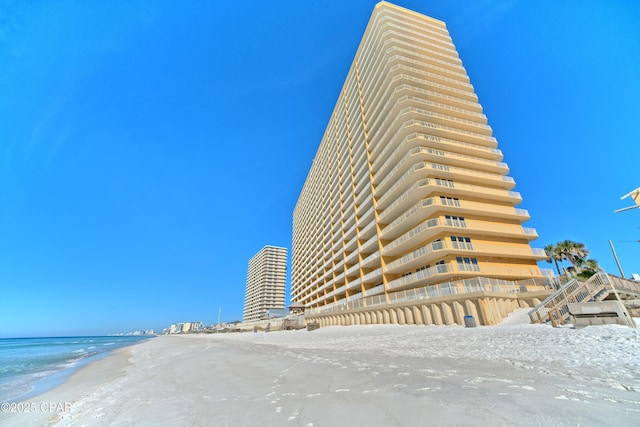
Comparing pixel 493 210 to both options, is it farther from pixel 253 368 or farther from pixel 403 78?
pixel 253 368

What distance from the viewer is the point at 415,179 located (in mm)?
27359

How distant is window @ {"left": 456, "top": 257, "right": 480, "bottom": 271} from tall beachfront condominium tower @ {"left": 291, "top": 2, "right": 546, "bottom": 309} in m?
0.09

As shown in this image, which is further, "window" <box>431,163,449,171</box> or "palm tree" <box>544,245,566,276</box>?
"palm tree" <box>544,245,566,276</box>

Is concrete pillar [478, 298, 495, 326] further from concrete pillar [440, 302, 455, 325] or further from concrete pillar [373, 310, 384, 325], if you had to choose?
concrete pillar [373, 310, 384, 325]

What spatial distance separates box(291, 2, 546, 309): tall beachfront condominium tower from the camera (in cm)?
2472

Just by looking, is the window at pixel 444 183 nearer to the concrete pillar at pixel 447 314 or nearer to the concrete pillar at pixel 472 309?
the concrete pillar at pixel 447 314

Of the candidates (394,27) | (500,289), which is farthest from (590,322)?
(394,27)

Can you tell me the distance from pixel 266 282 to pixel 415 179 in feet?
341

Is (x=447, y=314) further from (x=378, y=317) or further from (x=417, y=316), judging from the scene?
(x=378, y=317)

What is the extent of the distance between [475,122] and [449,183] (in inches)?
512

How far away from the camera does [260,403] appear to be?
492 cm

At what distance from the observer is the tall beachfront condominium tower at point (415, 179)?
24719mm

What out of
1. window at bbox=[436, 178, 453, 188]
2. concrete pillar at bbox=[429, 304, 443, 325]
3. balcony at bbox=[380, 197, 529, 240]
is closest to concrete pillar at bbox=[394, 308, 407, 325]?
concrete pillar at bbox=[429, 304, 443, 325]

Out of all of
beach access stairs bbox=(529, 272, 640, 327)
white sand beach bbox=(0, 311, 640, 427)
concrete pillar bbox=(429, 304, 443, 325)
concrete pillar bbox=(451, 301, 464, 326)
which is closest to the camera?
white sand beach bbox=(0, 311, 640, 427)
